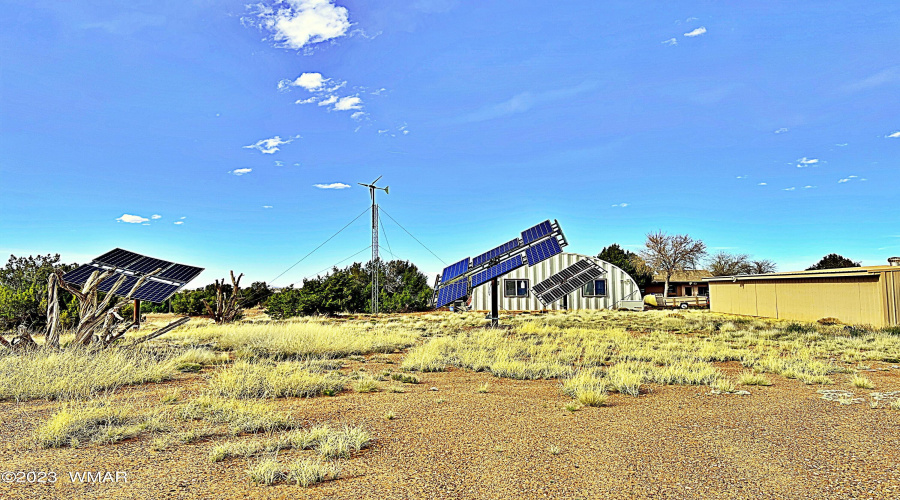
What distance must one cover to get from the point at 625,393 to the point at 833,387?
4.12 m

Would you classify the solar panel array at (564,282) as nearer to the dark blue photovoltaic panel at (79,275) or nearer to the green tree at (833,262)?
the dark blue photovoltaic panel at (79,275)

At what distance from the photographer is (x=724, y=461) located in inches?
210

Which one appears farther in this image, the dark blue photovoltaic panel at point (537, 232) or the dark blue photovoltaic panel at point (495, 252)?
the dark blue photovoltaic panel at point (495, 252)

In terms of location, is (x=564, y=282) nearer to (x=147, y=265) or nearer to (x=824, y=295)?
(x=824, y=295)

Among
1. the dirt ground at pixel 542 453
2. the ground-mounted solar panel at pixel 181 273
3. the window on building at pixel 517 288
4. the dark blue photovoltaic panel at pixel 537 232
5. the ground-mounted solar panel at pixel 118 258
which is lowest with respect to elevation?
the dirt ground at pixel 542 453

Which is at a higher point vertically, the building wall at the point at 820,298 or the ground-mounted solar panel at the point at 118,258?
the ground-mounted solar panel at the point at 118,258

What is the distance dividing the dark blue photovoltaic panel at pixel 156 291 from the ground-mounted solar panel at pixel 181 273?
26.9 inches

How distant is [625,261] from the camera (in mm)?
50406

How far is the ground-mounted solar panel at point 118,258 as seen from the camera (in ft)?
62.5

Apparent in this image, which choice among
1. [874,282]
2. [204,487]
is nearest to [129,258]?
[204,487]

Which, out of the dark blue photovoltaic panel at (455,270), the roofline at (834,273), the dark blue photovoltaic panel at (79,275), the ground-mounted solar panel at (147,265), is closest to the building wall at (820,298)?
the roofline at (834,273)

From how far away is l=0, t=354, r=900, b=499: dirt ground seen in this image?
4555mm

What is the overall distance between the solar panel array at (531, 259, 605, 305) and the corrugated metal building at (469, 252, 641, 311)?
7.58 feet

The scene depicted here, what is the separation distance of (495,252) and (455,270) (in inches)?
88.8
